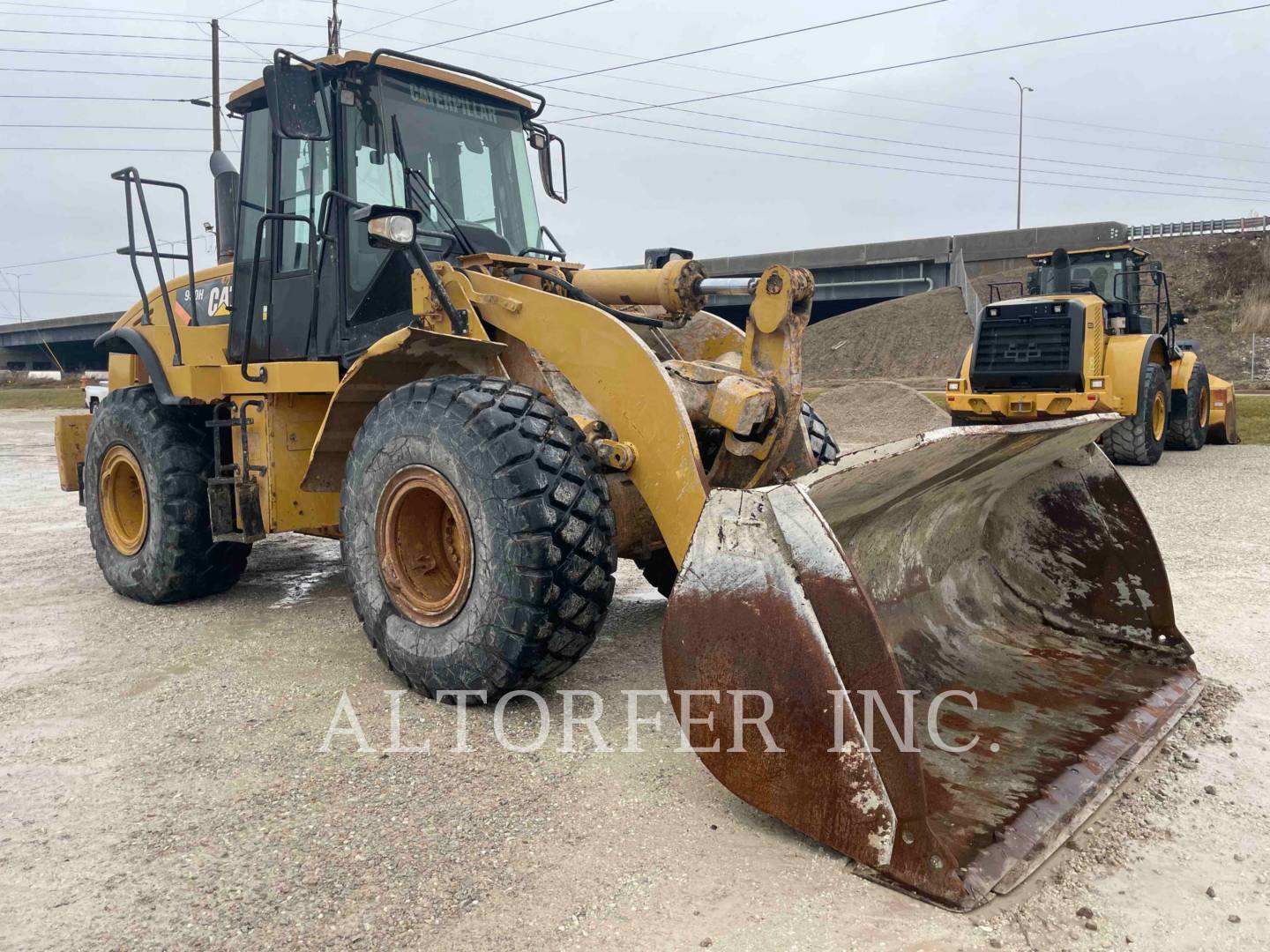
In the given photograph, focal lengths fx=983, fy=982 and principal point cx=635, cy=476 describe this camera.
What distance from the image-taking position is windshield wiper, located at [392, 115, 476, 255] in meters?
4.73

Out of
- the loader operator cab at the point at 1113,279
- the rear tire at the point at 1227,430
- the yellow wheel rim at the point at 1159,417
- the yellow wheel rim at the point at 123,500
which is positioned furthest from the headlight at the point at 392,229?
the rear tire at the point at 1227,430

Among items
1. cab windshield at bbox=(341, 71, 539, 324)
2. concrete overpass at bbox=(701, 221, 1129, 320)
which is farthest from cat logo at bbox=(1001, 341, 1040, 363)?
concrete overpass at bbox=(701, 221, 1129, 320)

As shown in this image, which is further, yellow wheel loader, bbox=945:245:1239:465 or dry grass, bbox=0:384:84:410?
dry grass, bbox=0:384:84:410

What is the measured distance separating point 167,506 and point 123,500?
918 millimetres

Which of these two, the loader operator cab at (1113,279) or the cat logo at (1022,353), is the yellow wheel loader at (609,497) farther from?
the loader operator cab at (1113,279)

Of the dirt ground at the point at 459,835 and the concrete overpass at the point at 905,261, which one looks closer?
the dirt ground at the point at 459,835

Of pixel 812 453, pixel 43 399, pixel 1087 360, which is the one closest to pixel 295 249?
pixel 812 453

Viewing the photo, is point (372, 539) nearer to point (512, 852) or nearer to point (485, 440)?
point (485, 440)

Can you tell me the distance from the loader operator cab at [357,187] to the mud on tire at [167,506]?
0.56 m

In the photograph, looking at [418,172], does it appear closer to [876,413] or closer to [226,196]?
[226,196]

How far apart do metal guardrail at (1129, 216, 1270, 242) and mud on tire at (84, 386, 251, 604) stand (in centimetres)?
3612

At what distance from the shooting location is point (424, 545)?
414cm

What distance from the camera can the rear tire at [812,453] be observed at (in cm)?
491

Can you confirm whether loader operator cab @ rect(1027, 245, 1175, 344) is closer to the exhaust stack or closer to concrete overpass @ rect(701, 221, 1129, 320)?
the exhaust stack
